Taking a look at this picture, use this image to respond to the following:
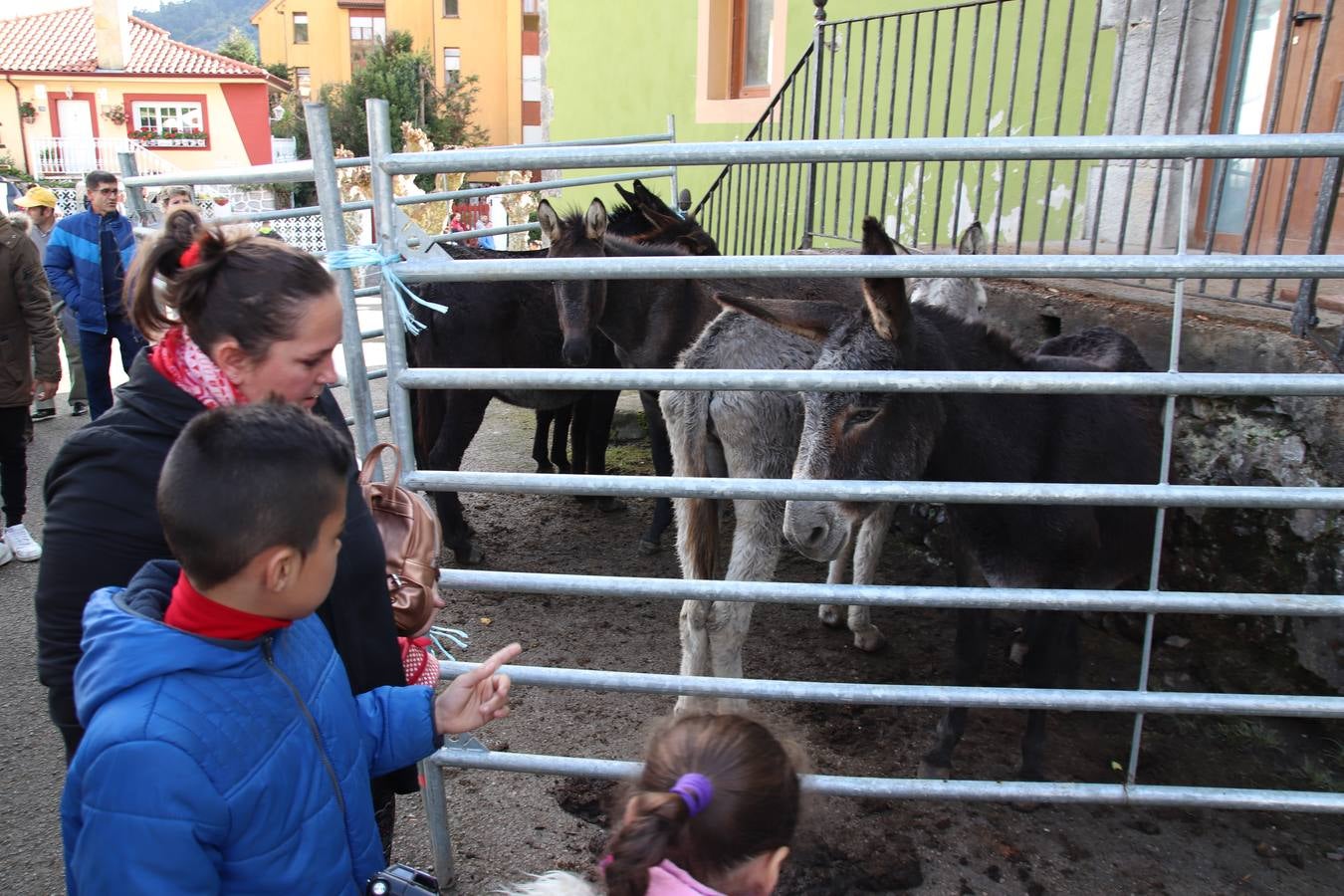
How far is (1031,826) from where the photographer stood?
304 cm

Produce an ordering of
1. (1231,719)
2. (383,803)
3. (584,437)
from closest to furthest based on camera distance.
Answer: (383,803) → (1231,719) → (584,437)

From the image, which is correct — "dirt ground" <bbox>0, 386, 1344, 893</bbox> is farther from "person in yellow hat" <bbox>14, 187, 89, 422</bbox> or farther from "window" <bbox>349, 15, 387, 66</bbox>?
"window" <bbox>349, 15, 387, 66</bbox>

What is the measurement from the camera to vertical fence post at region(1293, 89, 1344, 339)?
132 inches

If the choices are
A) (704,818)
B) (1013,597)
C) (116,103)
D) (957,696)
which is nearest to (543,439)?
(957,696)

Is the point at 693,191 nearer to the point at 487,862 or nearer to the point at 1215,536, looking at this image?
the point at 1215,536

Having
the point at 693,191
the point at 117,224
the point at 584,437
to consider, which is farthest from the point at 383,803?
the point at 693,191

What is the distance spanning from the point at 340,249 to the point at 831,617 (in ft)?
10.4

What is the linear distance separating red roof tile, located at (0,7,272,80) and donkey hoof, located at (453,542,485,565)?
138 feet

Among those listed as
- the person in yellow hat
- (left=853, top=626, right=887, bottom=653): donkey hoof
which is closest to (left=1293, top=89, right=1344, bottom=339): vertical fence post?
(left=853, top=626, right=887, bottom=653): donkey hoof

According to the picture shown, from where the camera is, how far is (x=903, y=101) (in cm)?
734

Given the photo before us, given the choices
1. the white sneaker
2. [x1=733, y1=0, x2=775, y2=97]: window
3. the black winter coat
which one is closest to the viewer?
the black winter coat

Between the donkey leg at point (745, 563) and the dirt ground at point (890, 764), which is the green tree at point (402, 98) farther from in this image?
the donkey leg at point (745, 563)

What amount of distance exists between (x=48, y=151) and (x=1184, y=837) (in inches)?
1851

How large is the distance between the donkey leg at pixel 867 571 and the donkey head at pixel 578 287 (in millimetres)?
1854
